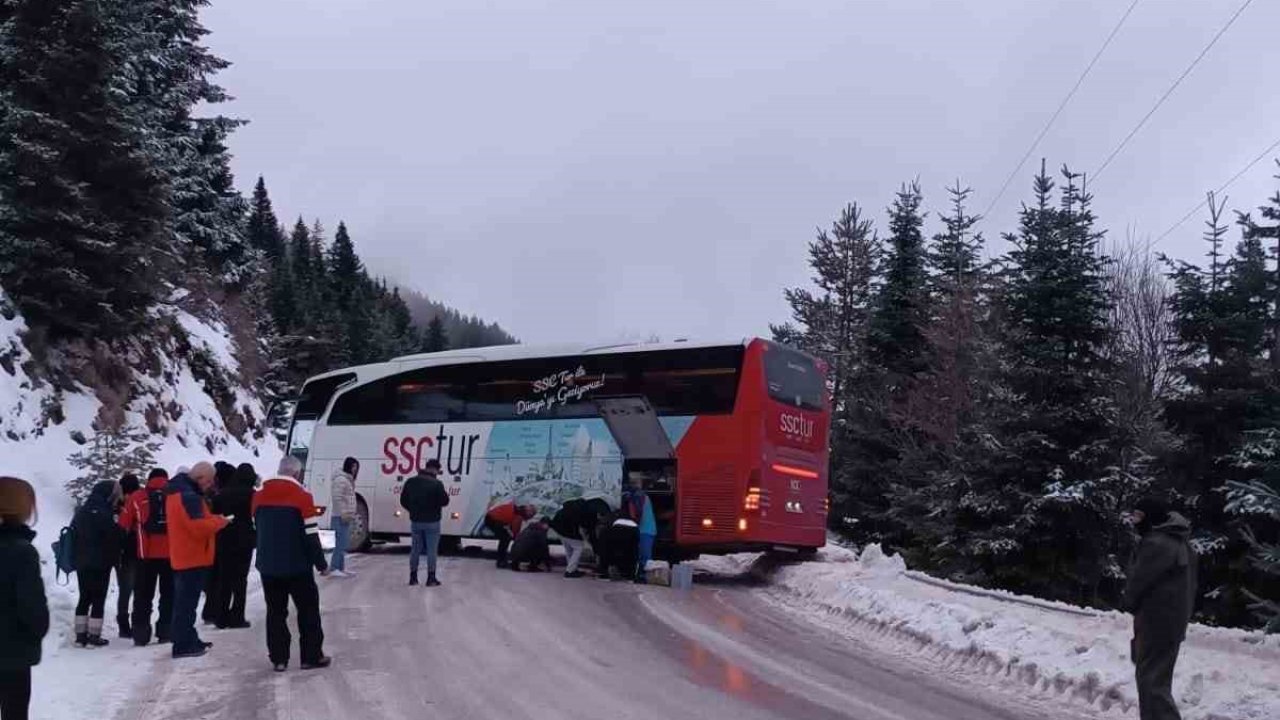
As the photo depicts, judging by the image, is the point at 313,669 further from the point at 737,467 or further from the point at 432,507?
the point at 737,467

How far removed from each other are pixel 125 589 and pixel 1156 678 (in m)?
9.91

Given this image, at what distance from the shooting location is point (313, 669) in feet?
33.3

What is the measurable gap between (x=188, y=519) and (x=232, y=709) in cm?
268

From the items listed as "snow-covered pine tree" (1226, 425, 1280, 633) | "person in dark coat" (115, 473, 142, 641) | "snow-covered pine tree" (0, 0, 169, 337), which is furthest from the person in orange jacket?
"snow-covered pine tree" (0, 0, 169, 337)

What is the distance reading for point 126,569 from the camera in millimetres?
12023

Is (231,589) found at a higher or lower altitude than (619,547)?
lower

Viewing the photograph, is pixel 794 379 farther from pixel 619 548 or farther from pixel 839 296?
pixel 839 296

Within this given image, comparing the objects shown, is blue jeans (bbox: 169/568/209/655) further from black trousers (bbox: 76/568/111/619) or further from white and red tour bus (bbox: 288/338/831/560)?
white and red tour bus (bbox: 288/338/831/560)

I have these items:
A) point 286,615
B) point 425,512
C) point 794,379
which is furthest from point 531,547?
point 286,615

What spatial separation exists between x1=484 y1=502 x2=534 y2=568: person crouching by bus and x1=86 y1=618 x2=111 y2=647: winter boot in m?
9.47

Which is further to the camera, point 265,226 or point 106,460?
point 265,226

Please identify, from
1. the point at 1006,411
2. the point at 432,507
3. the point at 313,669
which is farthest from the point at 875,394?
the point at 313,669

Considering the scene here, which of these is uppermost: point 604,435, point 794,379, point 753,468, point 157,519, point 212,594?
point 794,379

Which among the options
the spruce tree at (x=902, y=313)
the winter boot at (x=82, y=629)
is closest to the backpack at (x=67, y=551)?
the winter boot at (x=82, y=629)
